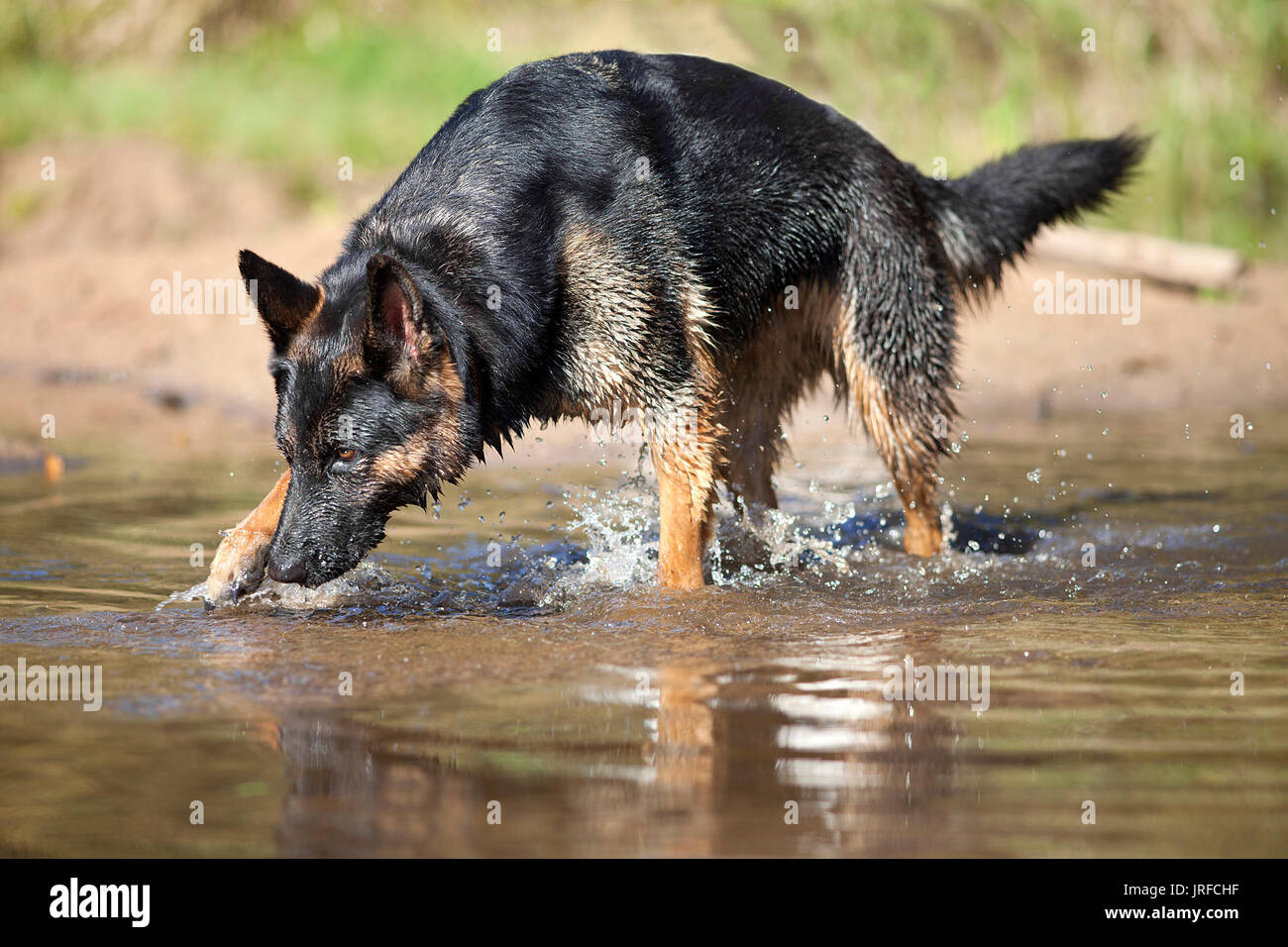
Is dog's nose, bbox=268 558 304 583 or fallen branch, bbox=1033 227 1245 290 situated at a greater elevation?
fallen branch, bbox=1033 227 1245 290

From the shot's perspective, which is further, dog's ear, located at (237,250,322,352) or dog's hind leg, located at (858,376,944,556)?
dog's hind leg, located at (858,376,944,556)

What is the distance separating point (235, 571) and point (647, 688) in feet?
5.62

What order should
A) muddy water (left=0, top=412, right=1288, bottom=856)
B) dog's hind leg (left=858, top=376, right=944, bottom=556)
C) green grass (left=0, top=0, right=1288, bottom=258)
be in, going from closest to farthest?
muddy water (left=0, top=412, right=1288, bottom=856) → dog's hind leg (left=858, top=376, right=944, bottom=556) → green grass (left=0, top=0, right=1288, bottom=258)

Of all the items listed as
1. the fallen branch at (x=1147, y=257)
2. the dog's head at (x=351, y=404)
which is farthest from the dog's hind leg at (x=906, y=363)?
the fallen branch at (x=1147, y=257)

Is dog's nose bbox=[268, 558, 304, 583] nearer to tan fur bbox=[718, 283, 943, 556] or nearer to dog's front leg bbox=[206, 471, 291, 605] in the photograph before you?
dog's front leg bbox=[206, 471, 291, 605]

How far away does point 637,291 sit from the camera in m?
5.16

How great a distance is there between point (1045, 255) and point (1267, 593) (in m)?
6.84

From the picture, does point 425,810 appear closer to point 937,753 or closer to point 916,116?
point 937,753

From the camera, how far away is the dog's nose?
4.71 metres

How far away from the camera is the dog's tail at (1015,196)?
625 centimetres

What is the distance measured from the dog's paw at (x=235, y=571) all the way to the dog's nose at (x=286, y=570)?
0.87 ft

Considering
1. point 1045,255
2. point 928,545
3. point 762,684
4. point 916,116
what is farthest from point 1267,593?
point 916,116

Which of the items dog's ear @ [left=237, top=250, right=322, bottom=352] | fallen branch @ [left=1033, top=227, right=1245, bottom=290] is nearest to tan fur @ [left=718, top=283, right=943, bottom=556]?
dog's ear @ [left=237, top=250, right=322, bottom=352]

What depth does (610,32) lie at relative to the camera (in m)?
14.4
